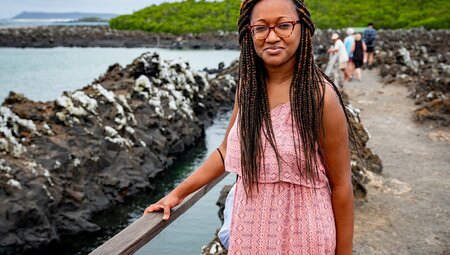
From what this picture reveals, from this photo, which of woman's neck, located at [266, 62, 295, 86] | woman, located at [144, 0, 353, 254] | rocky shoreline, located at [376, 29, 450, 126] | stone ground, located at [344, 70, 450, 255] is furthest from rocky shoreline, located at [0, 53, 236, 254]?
woman's neck, located at [266, 62, 295, 86]

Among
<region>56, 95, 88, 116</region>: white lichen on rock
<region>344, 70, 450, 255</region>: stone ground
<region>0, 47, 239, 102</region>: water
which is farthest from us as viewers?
<region>0, 47, 239, 102</region>: water

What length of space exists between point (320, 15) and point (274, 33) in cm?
7475

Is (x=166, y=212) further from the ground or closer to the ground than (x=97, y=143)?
further from the ground

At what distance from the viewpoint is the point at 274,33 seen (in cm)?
200

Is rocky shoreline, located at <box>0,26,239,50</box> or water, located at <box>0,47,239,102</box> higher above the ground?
rocky shoreline, located at <box>0,26,239,50</box>

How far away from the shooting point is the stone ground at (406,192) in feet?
15.7

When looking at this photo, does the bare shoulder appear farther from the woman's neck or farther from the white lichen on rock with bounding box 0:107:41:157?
the white lichen on rock with bounding box 0:107:41:157

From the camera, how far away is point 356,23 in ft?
224

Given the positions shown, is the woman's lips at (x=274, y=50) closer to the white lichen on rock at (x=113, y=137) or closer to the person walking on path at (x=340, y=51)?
the white lichen on rock at (x=113, y=137)

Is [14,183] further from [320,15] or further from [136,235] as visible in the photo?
[320,15]

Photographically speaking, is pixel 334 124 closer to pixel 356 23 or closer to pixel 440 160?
pixel 440 160

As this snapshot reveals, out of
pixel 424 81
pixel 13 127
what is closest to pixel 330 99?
pixel 13 127

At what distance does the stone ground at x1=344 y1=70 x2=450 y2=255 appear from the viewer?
479 centimetres

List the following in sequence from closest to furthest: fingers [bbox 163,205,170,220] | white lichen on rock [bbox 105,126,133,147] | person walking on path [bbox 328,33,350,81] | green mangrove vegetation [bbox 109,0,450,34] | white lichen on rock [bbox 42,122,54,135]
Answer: fingers [bbox 163,205,170,220] → white lichen on rock [bbox 42,122,54,135] → white lichen on rock [bbox 105,126,133,147] → person walking on path [bbox 328,33,350,81] → green mangrove vegetation [bbox 109,0,450,34]
